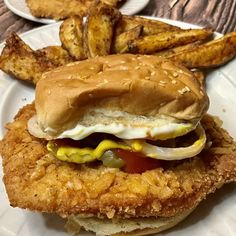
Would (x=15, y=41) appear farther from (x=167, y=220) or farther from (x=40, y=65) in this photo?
(x=167, y=220)

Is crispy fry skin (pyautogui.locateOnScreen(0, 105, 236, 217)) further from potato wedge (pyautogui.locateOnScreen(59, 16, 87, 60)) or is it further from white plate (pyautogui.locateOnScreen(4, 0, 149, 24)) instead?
white plate (pyautogui.locateOnScreen(4, 0, 149, 24))

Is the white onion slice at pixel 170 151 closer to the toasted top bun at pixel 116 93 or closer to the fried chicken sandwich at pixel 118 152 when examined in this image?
the fried chicken sandwich at pixel 118 152

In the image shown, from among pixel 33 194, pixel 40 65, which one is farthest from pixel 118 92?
pixel 40 65

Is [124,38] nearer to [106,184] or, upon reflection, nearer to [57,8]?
[57,8]

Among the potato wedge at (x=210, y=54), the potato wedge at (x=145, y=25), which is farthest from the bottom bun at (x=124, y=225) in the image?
the potato wedge at (x=145, y=25)

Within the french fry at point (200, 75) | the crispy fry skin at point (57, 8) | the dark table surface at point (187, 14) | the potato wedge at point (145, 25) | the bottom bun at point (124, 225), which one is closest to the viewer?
the bottom bun at point (124, 225)

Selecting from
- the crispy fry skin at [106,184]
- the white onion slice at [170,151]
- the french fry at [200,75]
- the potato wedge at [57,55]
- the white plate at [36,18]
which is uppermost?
the white onion slice at [170,151]

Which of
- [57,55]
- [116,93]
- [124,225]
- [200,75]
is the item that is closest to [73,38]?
[57,55]
